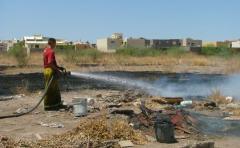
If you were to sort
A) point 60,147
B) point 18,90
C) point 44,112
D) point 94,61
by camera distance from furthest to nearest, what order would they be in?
point 94,61, point 18,90, point 44,112, point 60,147

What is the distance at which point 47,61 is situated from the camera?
544 inches

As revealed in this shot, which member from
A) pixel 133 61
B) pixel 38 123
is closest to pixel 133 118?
pixel 38 123

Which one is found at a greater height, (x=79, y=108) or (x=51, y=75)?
(x=51, y=75)

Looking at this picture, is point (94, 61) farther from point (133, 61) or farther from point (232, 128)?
point (232, 128)

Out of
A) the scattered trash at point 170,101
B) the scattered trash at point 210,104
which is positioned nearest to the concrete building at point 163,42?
the scattered trash at point 170,101

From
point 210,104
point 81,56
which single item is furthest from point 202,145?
point 81,56

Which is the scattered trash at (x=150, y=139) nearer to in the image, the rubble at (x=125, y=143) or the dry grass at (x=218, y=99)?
the rubble at (x=125, y=143)

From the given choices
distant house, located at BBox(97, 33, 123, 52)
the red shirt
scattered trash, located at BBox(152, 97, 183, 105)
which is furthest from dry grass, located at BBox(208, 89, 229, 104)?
distant house, located at BBox(97, 33, 123, 52)

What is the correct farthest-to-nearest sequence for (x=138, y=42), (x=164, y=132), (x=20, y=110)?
(x=138, y=42) < (x=20, y=110) < (x=164, y=132)

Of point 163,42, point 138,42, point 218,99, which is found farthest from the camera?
point 163,42

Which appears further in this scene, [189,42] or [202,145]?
[189,42]

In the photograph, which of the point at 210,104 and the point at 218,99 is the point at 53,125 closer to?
the point at 210,104

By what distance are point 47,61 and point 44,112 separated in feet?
4.49

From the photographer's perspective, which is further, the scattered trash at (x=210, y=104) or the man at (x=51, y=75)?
the scattered trash at (x=210, y=104)
